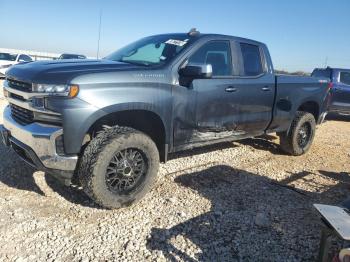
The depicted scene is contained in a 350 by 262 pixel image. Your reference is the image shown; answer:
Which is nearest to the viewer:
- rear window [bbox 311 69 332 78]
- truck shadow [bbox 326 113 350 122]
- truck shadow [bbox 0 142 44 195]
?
truck shadow [bbox 0 142 44 195]

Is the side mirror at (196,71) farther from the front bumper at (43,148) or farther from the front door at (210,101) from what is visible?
the front bumper at (43,148)

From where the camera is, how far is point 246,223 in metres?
3.71

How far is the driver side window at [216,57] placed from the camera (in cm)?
454

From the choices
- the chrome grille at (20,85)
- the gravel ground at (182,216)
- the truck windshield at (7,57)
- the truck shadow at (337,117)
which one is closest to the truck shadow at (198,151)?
the gravel ground at (182,216)

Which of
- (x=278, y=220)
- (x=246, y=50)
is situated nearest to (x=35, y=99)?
(x=278, y=220)

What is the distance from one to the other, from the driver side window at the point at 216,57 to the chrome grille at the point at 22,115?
1909 millimetres

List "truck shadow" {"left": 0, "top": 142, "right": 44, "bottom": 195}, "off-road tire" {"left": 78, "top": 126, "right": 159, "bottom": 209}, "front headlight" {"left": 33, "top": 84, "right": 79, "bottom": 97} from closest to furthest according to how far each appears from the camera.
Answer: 1. "front headlight" {"left": 33, "top": 84, "right": 79, "bottom": 97}
2. "off-road tire" {"left": 78, "top": 126, "right": 159, "bottom": 209}
3. "truck shadow" {"left": 0, "top": 142, "right": 44, "bottom": 195}

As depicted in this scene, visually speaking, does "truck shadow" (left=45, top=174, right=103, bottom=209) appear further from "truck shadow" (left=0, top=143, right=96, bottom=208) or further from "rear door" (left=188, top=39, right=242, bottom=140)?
"rear door" (left=188, top=39, right=242, bottom=140)

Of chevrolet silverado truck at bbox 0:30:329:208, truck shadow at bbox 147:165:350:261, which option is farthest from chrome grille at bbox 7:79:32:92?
truck shadow at bbox 147:165:350:261

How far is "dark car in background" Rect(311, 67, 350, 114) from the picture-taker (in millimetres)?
11516

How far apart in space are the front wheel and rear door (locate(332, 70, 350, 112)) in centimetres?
553

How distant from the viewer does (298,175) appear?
17.9 feet

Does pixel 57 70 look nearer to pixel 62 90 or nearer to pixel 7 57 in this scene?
pixel 62 90

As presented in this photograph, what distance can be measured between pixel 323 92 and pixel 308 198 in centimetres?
288
